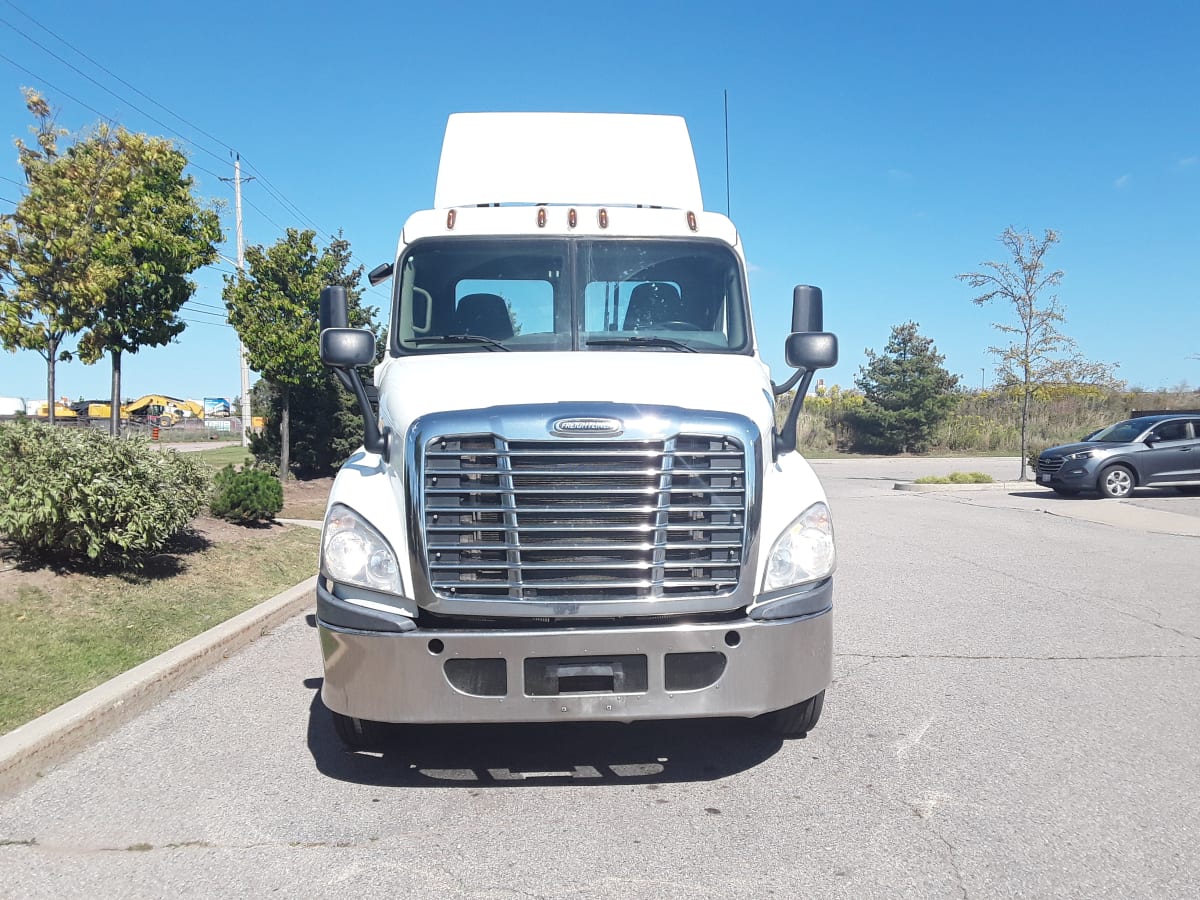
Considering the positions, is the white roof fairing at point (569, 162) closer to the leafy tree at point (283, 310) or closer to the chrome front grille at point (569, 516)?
the chrome front grille at point (569, 516)

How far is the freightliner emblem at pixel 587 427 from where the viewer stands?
13.3ft

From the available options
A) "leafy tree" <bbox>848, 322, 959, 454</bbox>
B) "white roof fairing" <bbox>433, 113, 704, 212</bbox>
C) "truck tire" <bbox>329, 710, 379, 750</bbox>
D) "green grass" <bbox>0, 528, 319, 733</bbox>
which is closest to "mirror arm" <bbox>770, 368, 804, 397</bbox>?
"white roof fairing" <bbox>433, 113, 704, 212</bbox>

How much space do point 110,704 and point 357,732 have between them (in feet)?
5.14

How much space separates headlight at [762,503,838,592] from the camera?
423cm

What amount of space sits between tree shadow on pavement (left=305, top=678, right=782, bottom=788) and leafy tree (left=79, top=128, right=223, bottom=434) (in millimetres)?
9982

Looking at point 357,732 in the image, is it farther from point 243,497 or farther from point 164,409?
point 164,409

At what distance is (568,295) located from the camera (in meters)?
5.45

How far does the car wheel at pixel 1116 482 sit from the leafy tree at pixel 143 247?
15.7m

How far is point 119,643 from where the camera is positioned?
646cm

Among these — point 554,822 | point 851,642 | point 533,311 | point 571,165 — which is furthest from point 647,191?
point 554,822

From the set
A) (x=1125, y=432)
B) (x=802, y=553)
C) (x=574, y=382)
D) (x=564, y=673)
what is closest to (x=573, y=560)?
(x=564, y=673)

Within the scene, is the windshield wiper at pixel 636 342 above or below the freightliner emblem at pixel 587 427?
above

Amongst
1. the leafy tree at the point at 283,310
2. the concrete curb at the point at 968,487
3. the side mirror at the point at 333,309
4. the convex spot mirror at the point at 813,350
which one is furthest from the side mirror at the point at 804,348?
the concrete curb at the point at 968,487

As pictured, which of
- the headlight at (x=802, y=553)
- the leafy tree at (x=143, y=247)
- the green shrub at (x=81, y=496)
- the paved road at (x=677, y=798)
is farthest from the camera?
the leafy tree at (x=143, y=247)
